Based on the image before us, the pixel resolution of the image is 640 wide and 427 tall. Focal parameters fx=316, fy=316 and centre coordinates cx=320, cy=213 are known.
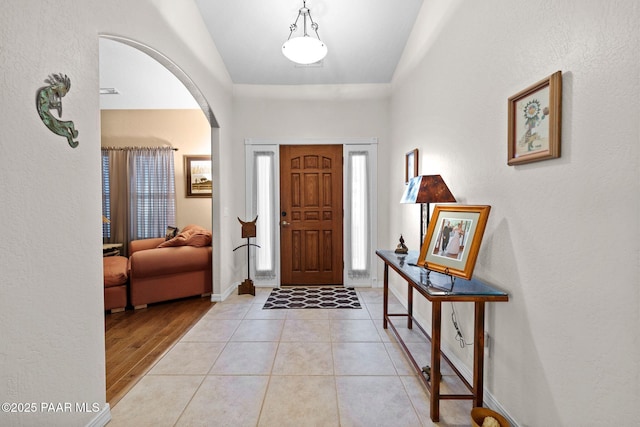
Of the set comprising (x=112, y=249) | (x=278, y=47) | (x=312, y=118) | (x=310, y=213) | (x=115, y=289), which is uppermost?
(x=278, y=47)

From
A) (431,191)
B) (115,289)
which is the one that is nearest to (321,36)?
(431,191)

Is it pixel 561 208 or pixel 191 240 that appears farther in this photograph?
Answer: pixel 191 240

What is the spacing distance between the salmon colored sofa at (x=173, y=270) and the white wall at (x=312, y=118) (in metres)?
0.54

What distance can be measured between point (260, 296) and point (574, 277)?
141 inches

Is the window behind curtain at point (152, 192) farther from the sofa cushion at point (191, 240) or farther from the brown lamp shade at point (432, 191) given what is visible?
the brown lamp shade at point (432, 191)

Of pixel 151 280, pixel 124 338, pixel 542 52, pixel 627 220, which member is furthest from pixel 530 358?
pixel 151 280

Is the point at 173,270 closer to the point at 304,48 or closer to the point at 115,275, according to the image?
the point at 115,275

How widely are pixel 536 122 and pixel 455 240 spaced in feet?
2.49

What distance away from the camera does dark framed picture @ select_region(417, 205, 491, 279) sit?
1771 mm

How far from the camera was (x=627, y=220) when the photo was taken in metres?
1.06

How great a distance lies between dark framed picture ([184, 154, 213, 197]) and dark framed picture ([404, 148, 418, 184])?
3444 millimetres

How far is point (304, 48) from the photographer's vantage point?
3021 millimetres

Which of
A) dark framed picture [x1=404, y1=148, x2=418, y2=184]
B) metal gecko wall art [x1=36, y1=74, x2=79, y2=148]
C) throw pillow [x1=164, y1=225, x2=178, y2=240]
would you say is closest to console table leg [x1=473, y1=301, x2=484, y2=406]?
dark framed picture [x1=404, y1=148, x2=418, y2=184]

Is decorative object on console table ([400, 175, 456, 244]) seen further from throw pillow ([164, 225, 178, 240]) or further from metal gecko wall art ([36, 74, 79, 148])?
throw pillow ([164, 225, 178, 240])
